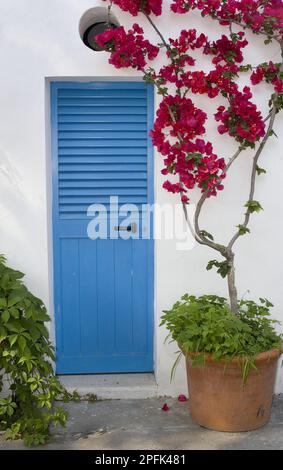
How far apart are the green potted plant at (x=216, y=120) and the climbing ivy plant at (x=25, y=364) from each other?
0.82m

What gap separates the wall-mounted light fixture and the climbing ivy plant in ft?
5.96

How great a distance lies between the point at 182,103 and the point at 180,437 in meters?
2.13

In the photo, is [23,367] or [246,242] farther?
[246,242]

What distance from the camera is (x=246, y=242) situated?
13.9 ft

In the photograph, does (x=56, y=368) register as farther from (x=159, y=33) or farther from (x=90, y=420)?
(x=159, y=33)

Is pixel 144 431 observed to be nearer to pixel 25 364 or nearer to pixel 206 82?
pixel 25 364

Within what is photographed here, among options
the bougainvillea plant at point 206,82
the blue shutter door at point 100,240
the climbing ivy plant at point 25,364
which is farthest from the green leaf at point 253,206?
the climbing ivy plant at point 25,364

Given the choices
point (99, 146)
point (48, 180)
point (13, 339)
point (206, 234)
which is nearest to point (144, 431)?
point (13, 339)

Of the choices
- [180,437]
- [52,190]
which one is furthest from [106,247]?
[180,437]

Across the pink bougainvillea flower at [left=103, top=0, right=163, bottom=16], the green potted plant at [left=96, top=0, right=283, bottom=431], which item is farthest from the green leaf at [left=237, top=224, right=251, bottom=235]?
the pink bougainvillea flower at [left=103, top=0, right=163, bottom=16]

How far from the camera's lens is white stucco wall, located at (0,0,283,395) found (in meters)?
4.04
